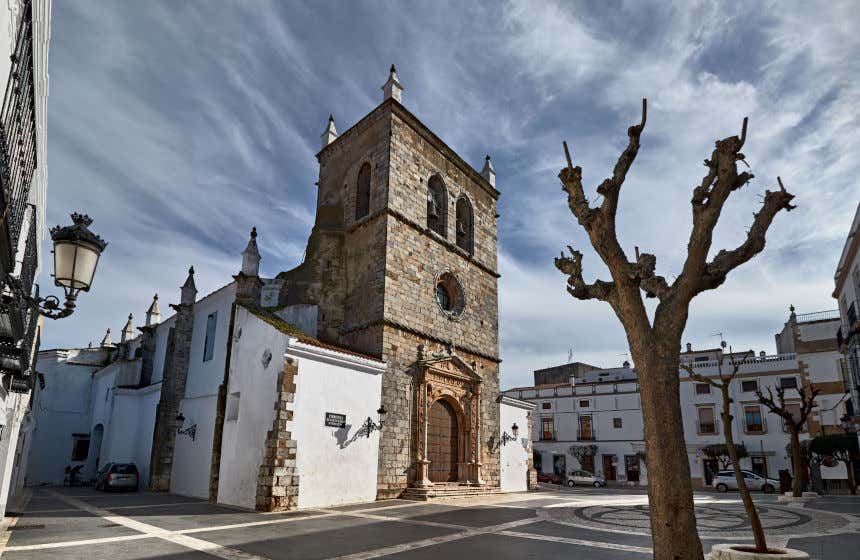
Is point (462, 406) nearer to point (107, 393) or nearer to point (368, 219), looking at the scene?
point (368, 219)

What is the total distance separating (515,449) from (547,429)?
19.7m

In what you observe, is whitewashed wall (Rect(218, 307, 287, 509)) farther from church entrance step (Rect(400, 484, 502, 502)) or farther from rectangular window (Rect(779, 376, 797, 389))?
rectangular window (Rect(779, 376, 797, 389))

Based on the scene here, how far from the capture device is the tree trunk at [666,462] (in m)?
4.96

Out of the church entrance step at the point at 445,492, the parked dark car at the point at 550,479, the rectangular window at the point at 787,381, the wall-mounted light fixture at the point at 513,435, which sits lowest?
the parked dark car at the point at 550,479

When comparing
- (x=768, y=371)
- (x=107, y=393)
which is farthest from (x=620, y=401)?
(x=107, y=393)

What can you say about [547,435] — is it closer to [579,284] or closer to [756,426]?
[756,426]

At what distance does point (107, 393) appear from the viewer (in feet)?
79.4

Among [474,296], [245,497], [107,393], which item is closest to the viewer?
[245,497]

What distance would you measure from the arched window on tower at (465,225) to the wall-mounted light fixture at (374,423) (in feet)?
27.5

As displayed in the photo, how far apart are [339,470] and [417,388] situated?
154 inches

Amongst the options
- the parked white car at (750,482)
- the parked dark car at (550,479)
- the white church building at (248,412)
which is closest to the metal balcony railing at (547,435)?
the parked dark car at (550,479)

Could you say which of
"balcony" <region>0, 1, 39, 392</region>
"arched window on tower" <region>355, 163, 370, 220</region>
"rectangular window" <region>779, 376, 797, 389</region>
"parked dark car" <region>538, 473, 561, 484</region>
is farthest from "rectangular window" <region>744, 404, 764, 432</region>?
"balcony" <region>0, 1, 39, 392</region>

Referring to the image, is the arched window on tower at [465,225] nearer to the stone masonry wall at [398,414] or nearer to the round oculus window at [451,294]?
the round oculus window at [451,294]

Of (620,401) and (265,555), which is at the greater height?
(620,401)
